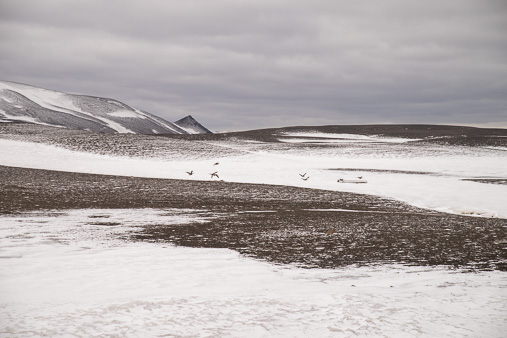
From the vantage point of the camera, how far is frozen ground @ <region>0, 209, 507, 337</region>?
24.5ft

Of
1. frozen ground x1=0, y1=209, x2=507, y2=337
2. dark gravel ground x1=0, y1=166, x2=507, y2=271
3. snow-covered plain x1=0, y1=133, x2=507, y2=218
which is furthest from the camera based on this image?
snow-covered plain x1=0, y1=133, x2=507, y2=218

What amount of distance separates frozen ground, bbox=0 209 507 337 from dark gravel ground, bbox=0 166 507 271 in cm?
141

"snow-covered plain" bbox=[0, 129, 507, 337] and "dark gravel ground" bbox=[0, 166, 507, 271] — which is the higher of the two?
"snow-covered plain" bbox=[0, 129, 507, 337]

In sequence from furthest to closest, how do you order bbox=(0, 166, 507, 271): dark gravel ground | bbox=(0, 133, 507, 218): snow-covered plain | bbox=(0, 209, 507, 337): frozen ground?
bbox=(0, 133, 507, 218): snow-covered plain → bbox=(0, 166, 507, 271): dark gravel ground → bbox=(0, 209, 507, 337): frozen ground

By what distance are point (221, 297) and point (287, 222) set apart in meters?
10.3

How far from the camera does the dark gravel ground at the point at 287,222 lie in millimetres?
13102

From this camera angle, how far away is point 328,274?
10.8 m

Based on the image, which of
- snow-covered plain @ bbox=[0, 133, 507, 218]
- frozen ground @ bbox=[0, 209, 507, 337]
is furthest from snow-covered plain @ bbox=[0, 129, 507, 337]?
snow-covered plain @ bbox=[0, 133, 507, 218]

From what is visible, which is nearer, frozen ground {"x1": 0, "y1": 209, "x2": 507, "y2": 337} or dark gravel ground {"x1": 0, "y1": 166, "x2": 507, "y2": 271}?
frozen ground {"x1": 0, "y1": 209, "x2": 507, "y2": 337}

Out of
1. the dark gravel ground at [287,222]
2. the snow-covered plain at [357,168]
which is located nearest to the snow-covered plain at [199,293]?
the dark gravel ground at [287,222]

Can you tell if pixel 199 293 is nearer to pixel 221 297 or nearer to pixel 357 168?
pixel 221 297

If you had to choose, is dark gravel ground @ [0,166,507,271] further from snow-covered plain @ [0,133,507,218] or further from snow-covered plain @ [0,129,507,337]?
snow-covered plain @ [0,133,507,218]

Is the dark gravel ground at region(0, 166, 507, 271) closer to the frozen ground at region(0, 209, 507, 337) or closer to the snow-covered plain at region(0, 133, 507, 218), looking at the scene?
the frozen ground at region(0, 209, 507, 337)

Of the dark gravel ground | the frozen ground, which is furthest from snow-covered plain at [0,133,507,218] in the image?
the frozen ground
